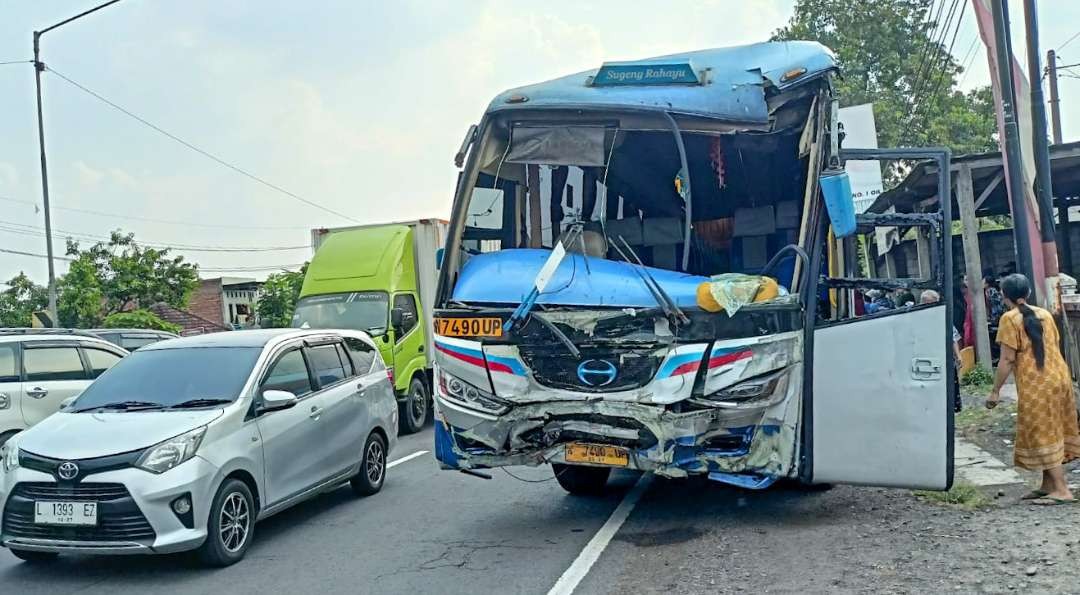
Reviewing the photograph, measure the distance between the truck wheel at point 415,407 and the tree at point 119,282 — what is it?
17.9 metres

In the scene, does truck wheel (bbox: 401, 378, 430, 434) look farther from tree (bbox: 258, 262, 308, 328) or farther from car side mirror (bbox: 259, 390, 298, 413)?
tree (bbox: 258, 262, 308, 328)

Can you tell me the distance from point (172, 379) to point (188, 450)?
3.67 ft

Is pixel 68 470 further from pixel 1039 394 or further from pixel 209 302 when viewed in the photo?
pixel 209 302

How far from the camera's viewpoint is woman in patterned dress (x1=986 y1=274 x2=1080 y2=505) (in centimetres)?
670

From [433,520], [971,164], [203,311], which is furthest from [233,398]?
[203,311]

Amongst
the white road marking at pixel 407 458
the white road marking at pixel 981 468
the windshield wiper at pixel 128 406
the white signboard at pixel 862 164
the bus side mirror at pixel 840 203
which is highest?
the white signboard at pixel 862 164

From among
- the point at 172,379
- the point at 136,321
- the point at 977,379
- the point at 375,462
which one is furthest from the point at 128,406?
the point at 136,321

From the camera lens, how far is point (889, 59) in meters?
33.7

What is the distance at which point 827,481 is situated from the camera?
6273 millimetres

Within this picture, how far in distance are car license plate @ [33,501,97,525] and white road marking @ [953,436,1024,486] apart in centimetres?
604

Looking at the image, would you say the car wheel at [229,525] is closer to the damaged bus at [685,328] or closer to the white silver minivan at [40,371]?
the damaged bus at [685,328]

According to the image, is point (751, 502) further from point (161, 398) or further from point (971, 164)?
point (971, 164)

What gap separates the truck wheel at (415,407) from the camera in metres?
13.8

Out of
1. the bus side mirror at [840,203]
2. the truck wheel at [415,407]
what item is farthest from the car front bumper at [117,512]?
the truck wheel at [415,407]
